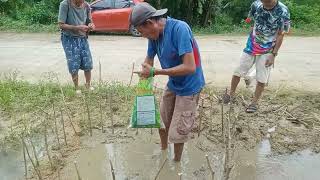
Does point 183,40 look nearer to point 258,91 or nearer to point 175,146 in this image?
point 175,146

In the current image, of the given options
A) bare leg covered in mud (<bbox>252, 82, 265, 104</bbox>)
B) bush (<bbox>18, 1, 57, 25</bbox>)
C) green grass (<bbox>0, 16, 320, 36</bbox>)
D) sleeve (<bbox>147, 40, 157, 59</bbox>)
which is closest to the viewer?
sleeve (<bbox>147, 40, 157, 59</bbox>)

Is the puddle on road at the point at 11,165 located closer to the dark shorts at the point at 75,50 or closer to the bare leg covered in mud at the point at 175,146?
the bare leg covered in mud at the point at 175,146

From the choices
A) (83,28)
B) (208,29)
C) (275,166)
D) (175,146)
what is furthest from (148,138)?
(208,29)

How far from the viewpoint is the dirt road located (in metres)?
7.81

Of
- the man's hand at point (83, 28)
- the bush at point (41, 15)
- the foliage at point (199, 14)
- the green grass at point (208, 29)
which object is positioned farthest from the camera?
the bush at point (41, 15)

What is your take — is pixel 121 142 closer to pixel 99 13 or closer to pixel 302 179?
pixel 302 179

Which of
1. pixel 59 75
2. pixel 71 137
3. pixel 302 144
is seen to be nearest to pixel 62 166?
pixel 71 137

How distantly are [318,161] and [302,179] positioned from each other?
487 millimetres

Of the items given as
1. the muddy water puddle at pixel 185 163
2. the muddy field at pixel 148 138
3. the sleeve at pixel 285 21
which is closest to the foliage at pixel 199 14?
the muddy field at pixel 148 138

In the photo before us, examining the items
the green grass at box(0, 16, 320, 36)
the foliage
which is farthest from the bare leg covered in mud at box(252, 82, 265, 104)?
the foliage

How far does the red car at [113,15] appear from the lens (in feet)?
40.8

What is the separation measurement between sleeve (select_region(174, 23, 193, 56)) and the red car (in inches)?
349

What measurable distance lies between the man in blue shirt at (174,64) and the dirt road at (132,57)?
128 inches

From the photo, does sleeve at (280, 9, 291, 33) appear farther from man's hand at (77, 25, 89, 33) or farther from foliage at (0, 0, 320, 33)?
foliage at (0, 0, 320, 33)
